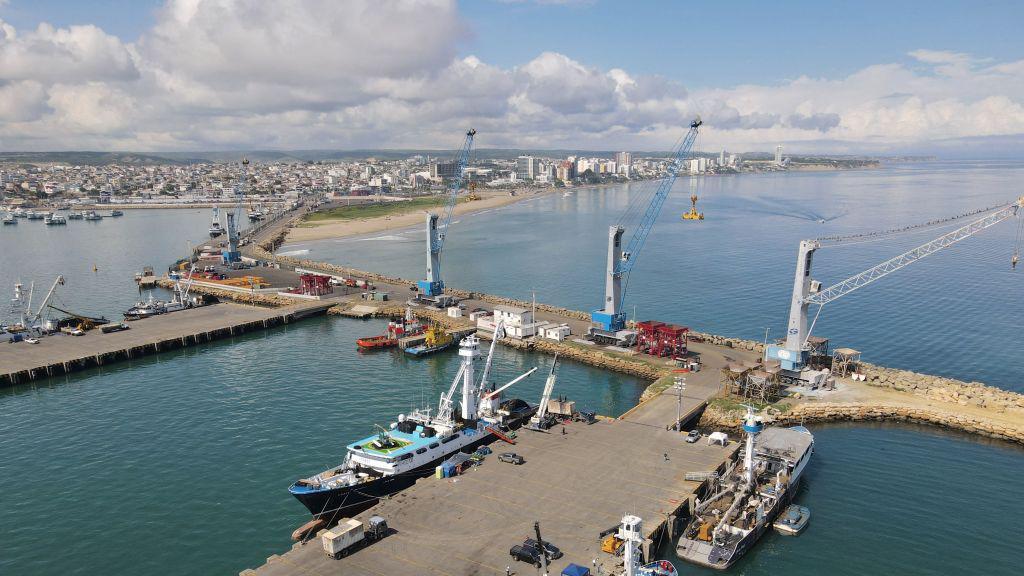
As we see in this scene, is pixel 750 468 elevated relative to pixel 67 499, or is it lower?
elevated

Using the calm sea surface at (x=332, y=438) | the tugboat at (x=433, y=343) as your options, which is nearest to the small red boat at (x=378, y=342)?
the calm sea surface at (x=332, y=438)

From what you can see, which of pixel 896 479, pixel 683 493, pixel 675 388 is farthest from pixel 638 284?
pixel 683 493

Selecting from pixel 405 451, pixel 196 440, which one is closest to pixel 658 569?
pixel 405 451

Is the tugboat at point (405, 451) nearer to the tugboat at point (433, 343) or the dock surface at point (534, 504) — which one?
the dock surface at point (534, 504)

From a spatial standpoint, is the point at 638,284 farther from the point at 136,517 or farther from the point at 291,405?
the point at 136,517

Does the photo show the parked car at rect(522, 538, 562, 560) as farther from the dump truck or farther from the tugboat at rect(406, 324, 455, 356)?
the tugboat at rect(406, 324, 455, 356)

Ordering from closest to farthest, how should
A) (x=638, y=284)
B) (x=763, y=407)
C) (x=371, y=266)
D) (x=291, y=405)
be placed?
(x=763, y=407) < (x=291, y=405) < (x=638, y=284) < (x=371, y=266)
